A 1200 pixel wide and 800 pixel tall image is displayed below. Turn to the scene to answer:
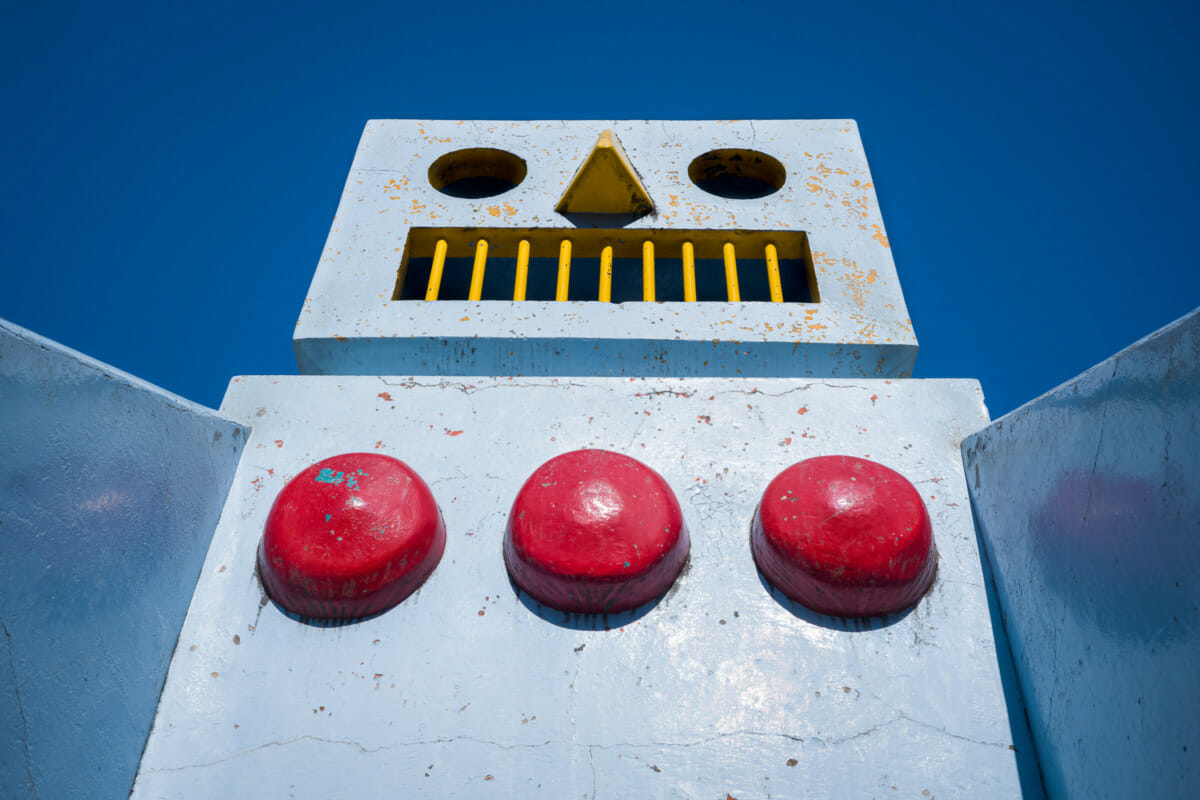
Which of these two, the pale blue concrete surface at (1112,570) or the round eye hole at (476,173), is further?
the round eye hole at (476,173)

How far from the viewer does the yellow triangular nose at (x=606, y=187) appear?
14.9 ft

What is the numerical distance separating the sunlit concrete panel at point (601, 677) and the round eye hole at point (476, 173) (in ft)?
10.7

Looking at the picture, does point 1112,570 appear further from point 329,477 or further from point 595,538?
point 329,477

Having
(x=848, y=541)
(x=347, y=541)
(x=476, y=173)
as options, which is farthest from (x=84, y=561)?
(x=476, y=173)

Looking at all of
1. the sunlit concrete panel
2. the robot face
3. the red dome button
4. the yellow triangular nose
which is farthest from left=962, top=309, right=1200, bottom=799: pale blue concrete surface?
the yellow triangular nose

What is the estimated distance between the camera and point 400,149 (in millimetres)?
5336

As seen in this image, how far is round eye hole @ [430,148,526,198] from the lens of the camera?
5398mm

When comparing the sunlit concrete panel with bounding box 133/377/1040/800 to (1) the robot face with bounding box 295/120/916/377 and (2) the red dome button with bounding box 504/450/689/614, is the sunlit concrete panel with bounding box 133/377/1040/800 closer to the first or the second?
(2) the red dome button with bounding box 504/450/689/614

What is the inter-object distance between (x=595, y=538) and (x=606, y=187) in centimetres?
300

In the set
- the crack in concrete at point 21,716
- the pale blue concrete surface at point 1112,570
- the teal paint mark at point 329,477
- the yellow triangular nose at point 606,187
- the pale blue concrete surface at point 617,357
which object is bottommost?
the crack in concrete at point 21,716

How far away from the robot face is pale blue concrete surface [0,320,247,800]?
1778 millimetres

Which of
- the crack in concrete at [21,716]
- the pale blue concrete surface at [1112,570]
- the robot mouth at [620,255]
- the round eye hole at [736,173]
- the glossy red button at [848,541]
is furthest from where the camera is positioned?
the round eye hole at [736,173]

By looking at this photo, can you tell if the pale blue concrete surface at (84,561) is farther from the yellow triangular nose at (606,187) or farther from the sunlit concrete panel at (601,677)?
the yellow triangular nose at (606,187)

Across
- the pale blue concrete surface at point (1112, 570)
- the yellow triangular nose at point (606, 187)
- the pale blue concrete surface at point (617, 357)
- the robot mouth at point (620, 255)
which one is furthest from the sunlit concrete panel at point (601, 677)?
the yellow triangular nose at point (606, 187)
